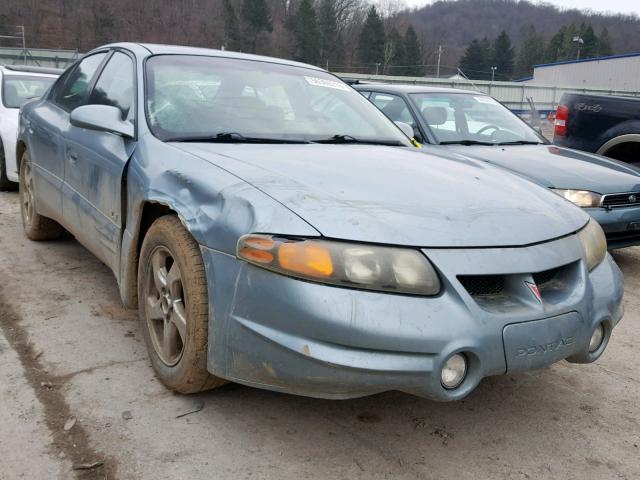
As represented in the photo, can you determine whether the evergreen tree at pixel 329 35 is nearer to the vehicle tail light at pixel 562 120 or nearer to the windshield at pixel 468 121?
the vehicle tail light at pixel 562 120

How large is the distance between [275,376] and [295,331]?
20 centimetres

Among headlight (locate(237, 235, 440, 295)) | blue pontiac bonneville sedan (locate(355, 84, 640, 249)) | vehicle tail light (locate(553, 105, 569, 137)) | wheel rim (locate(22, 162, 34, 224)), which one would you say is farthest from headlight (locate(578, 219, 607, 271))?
vehicle tail light (locate(553, 105, 569, 137))

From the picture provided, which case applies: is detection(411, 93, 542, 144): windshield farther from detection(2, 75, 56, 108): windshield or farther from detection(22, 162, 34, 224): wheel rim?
detection(2, 75, 56, 108): windshield

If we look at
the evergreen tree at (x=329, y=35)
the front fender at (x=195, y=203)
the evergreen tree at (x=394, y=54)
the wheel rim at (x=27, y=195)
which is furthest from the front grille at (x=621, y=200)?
the evergreen tree at (x=394, y=54)

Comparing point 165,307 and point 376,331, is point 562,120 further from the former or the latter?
point 376,331

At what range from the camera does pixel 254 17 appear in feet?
267

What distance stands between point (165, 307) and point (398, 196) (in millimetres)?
1085

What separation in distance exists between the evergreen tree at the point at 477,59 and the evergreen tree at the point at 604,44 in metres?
14.9

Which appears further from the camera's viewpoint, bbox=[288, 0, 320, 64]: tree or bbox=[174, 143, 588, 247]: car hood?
bbox=[288, 0, 320, 64]: tree

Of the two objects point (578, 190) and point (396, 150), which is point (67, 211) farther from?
point (578, 190)

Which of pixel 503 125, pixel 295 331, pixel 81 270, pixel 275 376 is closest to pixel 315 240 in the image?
pixel 295 331

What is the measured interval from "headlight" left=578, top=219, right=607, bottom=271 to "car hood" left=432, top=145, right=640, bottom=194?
191 cm

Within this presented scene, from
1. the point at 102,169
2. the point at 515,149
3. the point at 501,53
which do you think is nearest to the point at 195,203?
the point at 102,169

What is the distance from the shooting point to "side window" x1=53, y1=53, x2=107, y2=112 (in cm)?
400
